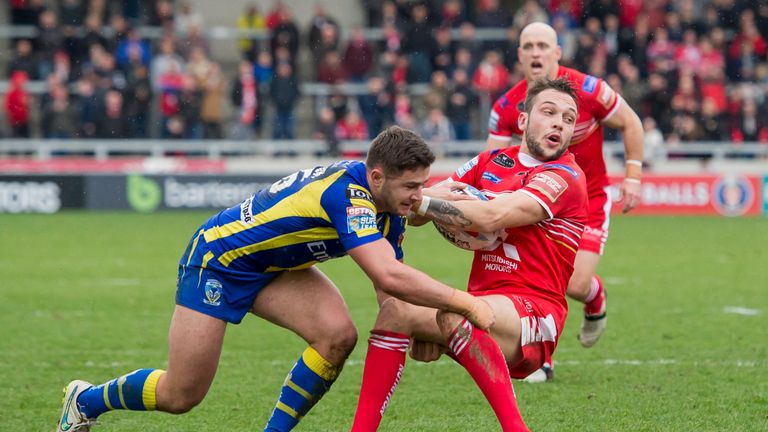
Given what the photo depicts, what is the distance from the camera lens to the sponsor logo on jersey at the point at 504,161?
6207 mm

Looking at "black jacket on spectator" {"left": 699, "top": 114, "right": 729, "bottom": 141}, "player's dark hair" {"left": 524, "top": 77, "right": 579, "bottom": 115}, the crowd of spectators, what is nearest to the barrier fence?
the crowd of spectators

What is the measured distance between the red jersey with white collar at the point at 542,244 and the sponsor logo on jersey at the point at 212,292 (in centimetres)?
128

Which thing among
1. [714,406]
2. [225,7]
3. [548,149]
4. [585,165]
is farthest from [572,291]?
[225,7]

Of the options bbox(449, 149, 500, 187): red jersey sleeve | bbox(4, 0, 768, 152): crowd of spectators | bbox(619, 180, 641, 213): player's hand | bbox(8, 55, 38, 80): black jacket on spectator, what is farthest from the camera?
bbox(8, 55, 38, 80): black jacket on spectator

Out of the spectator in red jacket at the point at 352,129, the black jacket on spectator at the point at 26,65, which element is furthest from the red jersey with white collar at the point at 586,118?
the black jacket on spectator at the point at 26,65

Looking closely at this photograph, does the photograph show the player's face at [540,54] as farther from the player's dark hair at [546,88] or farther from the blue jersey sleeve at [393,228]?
the blue jersey sleeve at [393,228]

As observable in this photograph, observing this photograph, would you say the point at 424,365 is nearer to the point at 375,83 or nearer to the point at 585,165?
the point at 585,165

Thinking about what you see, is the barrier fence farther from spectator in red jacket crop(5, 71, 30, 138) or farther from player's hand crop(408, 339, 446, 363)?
player's hand crop(408, 339, 446, 363)

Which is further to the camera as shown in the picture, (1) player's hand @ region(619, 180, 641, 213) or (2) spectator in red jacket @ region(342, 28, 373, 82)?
(2) spectator in red jacket @ region(342, 28, 373, 82)

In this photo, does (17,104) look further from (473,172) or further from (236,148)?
(473,172)

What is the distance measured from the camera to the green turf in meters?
6.75

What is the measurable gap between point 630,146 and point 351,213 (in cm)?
375

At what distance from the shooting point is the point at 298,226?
5457mm

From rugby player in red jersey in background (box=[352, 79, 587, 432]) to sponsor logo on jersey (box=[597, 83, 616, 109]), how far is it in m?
2.09
